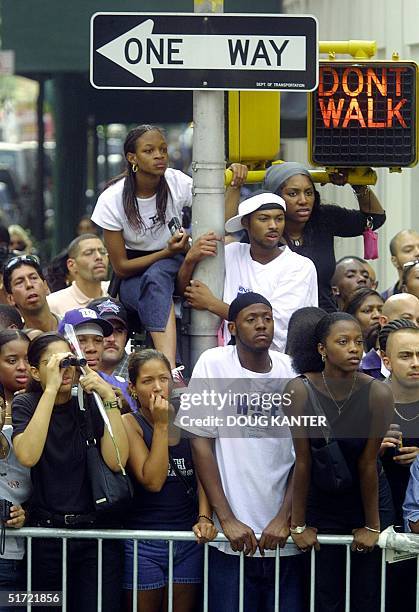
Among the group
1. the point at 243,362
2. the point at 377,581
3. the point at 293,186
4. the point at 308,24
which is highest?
the point at 308,24

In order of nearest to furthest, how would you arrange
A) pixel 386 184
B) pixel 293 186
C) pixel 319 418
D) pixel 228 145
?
pixel 319 418
pixel 228 145
pixel 293 186
pixel 386 184

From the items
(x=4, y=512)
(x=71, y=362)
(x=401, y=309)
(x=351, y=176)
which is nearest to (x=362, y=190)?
(x=351, y=176)

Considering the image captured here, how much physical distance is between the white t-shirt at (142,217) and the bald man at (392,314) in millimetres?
1249

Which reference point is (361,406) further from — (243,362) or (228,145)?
(228,145)

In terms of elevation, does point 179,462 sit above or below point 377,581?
above

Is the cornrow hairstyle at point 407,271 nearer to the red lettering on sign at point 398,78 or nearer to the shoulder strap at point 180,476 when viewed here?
the red lettering on sign at point 398,78

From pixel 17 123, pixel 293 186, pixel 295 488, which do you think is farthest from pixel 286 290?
pixel 17 123

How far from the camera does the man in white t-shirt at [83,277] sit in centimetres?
896

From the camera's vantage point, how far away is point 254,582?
6.30 meters

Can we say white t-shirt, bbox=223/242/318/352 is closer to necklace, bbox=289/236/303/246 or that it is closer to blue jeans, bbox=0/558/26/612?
necklace, bbox=289/236/303/246

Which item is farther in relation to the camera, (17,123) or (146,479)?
(17,123)

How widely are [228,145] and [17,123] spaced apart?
49.2m

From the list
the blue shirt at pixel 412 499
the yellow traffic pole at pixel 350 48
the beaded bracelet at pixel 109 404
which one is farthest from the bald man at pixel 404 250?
the beaded bracelet at pixel 109 404

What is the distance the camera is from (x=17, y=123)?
55.1 m
